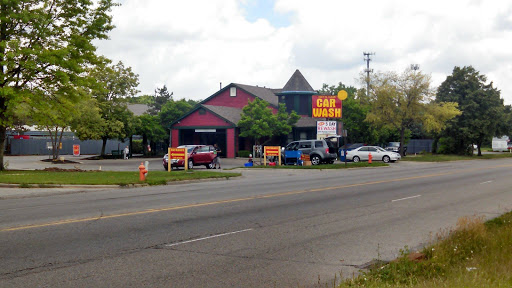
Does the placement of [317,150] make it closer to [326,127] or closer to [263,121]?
[326,127]

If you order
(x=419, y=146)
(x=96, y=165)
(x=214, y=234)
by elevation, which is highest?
(x=419, y=146)

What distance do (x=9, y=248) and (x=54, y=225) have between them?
7.61ft

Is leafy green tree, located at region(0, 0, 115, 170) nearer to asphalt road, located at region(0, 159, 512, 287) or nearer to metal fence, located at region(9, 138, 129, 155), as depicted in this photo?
asphalt road, located at region(0, 159, 512, 287)

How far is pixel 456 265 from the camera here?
7.17 meters

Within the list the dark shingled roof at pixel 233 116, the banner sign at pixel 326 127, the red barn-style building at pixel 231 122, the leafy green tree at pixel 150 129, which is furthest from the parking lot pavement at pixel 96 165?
the leafy green tree at pixel 150 129

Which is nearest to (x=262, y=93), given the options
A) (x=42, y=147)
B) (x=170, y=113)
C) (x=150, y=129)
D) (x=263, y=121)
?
(x=170, y=113)

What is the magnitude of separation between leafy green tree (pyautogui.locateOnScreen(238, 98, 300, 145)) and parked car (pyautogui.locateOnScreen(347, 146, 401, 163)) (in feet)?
29.7

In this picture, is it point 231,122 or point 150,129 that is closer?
point 231,122

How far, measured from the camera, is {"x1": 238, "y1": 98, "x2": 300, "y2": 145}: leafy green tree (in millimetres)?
50969

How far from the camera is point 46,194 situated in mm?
17859

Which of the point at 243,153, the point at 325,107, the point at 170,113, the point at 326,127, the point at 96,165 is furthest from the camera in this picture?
the point at 170,113

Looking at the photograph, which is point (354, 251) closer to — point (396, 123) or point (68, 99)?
point (68, 99)

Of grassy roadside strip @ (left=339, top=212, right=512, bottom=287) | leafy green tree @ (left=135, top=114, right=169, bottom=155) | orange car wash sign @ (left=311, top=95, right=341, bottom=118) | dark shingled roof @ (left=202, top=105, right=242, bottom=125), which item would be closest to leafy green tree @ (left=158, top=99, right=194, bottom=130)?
leafy green tree @ (left=135, top=114, right=169, bottom=155)

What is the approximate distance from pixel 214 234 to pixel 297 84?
2000 inches
